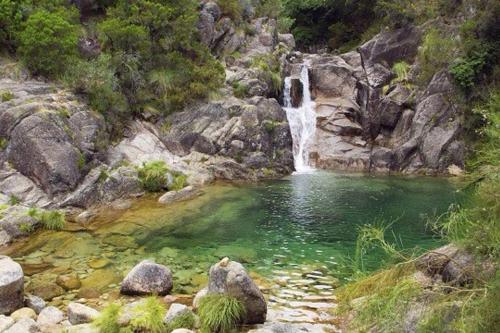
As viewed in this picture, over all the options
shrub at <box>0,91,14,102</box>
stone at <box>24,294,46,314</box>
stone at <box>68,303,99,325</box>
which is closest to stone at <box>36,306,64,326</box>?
stone at <box>68,303,99,325</box>

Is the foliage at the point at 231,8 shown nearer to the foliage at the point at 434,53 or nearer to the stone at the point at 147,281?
the foliage at the point at 434,53

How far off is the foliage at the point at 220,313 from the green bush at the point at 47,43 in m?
17.8

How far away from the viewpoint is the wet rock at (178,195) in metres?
20.4

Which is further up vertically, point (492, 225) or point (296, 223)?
point (492, 225)

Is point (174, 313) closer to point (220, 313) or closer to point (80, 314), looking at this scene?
point (220, 313)

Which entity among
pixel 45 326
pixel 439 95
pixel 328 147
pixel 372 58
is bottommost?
pixel 45 326

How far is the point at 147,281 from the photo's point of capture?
11.1 metres

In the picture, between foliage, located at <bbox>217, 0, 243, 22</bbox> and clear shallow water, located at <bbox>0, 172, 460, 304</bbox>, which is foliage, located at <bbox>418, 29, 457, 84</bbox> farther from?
foliage, located at <bbox>217, 0, 243, 22</bbox>

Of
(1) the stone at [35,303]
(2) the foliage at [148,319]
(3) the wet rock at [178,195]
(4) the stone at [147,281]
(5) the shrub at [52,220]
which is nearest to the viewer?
(2) the foliage at [148,319]

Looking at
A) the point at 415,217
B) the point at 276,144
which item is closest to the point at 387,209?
the point at 415,217

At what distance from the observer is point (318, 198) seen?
68.1 ft

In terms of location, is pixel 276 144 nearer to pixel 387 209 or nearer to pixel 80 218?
pixel 387 209

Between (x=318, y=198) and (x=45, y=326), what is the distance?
13.9m

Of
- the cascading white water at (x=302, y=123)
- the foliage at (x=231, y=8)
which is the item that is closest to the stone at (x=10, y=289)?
the cascading white water at (x=302, y=123)
